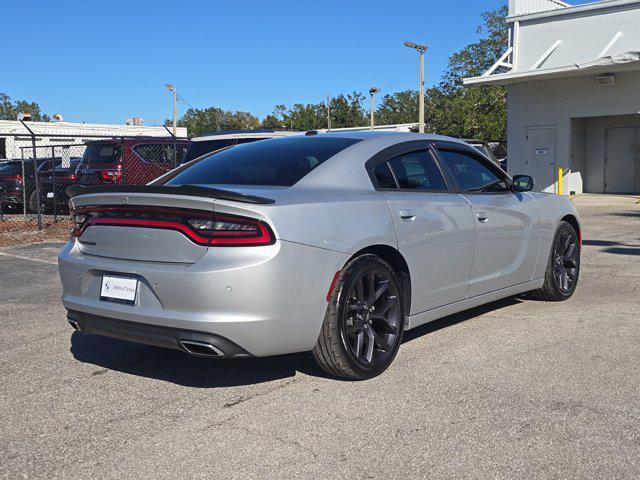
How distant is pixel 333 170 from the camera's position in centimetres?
459

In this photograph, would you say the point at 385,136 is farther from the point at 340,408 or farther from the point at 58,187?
the point at 58,187

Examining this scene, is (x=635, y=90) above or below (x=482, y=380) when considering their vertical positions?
above

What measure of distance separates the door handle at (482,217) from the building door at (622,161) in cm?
2169

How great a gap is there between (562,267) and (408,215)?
2692mm

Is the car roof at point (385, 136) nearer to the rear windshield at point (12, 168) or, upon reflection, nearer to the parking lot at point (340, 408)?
the parking lot at point (340, 408)

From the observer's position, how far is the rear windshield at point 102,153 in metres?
14.7

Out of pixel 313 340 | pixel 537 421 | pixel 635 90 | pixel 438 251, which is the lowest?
pixel 537 421

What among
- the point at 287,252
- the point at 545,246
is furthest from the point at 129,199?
the point at 545,246

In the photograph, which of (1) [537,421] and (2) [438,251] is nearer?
(1) [537,421]

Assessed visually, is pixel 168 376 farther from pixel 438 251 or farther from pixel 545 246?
pixel 545 246

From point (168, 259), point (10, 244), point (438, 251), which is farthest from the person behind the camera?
point (10, 244)

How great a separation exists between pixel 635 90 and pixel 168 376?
2195cm

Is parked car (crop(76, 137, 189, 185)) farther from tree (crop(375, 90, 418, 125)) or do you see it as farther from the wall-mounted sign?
tree (crop(375, 90, 418, 125))

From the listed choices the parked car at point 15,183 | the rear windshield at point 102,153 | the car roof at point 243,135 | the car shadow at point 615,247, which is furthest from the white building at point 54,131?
the car shadow at point 615,247
